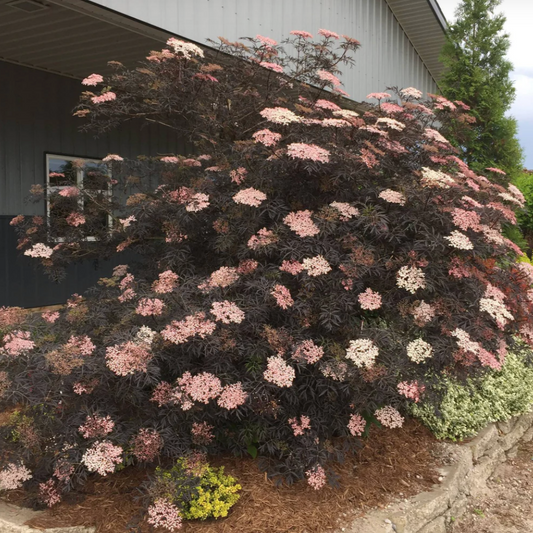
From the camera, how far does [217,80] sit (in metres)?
3.73

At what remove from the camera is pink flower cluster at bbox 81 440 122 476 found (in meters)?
2.33

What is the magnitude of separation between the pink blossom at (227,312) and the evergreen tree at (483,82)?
234 inches

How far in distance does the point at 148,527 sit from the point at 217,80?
273 centimetres

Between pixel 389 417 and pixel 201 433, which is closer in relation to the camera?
pixel 201 433

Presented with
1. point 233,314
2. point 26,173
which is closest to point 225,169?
point 233,314

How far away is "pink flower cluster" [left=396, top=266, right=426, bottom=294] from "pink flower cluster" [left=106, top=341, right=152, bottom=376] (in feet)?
4.07

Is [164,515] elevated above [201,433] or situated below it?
below

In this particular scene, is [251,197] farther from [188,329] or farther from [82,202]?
[82,202]

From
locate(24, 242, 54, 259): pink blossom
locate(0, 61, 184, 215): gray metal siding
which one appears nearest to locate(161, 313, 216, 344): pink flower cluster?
locate(24, 242, 54, 259): pink blossom

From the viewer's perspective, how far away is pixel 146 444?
8.18 ft

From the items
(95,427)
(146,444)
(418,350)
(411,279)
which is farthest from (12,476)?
(411,279)

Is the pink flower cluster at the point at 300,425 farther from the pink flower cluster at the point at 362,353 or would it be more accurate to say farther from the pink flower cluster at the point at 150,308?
the pink flower cluster at the point at 150,308

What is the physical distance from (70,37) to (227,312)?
181 inches

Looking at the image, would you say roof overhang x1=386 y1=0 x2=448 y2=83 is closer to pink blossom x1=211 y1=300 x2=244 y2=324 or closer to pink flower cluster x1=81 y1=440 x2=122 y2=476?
pink blossom x1=211 y1=300 x2=244 y2=324
